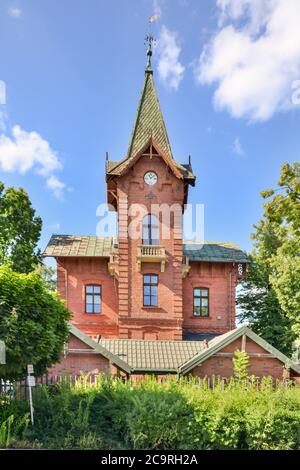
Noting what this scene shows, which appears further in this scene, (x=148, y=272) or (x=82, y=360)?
(x=148, y=272)

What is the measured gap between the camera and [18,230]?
33375mm

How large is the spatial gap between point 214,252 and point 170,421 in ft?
63.0

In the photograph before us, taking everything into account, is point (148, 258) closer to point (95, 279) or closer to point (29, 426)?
point (95, 279)

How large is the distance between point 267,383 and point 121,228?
15.3 metres

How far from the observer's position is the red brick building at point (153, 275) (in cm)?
2316

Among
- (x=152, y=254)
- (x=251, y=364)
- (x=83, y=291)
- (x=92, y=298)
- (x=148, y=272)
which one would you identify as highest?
(x=152, y=254)

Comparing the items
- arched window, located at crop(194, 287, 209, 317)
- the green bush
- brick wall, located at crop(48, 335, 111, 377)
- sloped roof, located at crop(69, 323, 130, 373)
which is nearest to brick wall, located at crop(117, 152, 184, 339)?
arched window, located at crop(194, 287, 209, 317)

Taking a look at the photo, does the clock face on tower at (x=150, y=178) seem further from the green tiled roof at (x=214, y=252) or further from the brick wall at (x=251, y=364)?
the brick wall at (x=251, y=364)

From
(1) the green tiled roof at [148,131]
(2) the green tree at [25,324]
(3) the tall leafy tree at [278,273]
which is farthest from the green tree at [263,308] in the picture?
(2) the green tree at [25,324]

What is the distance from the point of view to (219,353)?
73.6 ft

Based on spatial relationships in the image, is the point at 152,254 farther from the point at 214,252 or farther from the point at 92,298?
the point at 214,252

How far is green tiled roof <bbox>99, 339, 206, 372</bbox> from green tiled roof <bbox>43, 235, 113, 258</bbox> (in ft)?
22.8

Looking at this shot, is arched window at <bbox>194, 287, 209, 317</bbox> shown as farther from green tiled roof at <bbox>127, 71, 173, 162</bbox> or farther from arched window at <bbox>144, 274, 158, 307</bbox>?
green tiled roof at <bbox>127, 71, 173, 162</bbox>

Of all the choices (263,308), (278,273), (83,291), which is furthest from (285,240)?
(83,291)
